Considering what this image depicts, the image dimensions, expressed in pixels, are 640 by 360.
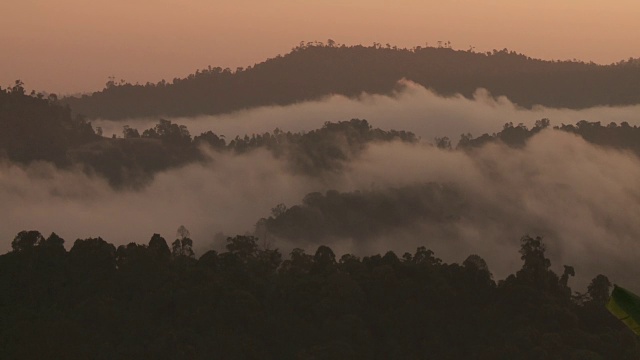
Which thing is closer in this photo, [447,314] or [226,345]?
[226,345]

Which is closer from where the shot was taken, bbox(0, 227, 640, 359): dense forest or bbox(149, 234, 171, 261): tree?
bbox(0, 227, 640, 359): dense forest

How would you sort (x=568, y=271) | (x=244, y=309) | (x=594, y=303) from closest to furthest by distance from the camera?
(x=244, y=309) → (x=594, y=303) → (x=568, y=271)

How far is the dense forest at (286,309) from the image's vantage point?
224 ft

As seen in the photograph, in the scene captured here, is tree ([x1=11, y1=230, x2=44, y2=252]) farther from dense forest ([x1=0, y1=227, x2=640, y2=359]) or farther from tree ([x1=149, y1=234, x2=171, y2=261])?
tree ([x1=149, y1=234, x2=171, y2=261])

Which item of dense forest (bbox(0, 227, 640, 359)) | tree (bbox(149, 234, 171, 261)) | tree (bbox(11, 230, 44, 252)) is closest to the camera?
dense forest (bbox(0, 227, 640, 359))

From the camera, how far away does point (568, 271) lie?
9400 cm

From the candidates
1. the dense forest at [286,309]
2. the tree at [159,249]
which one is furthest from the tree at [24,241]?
the tree at [159,249]

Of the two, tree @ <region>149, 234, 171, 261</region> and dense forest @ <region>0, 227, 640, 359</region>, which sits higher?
tree @ <region>149, 234, 171, 261</region>

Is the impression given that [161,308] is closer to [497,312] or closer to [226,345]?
[226,345]

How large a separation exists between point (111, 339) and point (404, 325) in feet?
57.2

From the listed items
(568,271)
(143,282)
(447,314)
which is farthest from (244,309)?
(568,271)

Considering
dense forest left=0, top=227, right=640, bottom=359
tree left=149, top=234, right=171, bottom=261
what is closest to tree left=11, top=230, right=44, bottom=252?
dense forest left=0, top=227, right=640, bottom=359

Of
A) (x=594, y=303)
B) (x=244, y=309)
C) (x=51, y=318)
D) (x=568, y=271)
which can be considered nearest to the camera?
(x=51, y=318)

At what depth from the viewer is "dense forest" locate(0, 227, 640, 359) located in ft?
224
